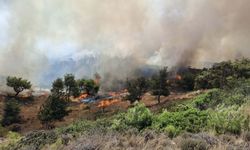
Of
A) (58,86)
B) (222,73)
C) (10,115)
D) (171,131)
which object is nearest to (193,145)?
(171,131)

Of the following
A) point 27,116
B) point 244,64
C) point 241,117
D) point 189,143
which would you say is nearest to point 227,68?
point 244,64

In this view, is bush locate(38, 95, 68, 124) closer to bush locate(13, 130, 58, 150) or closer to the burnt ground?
the burnt ground

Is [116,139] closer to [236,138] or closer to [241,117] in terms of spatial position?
[236,138]

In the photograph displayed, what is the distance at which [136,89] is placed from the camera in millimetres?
72562

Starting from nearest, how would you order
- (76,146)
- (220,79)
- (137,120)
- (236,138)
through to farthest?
(76,146), (236,138), (137,120), (220,79)

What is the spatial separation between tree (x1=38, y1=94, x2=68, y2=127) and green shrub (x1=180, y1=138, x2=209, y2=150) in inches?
1992

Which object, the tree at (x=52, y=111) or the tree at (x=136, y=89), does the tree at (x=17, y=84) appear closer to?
the tree at (x=136, y=89)

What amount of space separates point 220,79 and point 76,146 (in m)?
60.7

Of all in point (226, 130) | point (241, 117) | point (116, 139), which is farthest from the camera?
point (241, 117)

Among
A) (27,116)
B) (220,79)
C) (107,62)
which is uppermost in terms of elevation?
(107,62)

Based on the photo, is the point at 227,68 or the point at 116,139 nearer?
the point at 116,139

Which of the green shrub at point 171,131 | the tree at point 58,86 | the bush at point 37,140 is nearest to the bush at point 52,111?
the tree at point 58,86

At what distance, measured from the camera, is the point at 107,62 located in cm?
13812

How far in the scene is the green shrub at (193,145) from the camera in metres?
8.36
